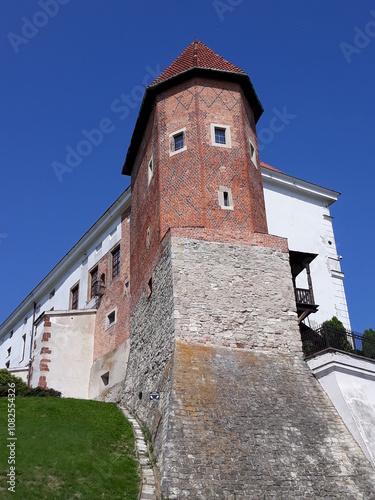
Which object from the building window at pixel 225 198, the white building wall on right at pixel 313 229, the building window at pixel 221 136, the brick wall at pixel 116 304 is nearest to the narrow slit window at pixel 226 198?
the building window at pixel 225 198

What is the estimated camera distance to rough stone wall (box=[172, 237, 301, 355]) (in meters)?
19.2

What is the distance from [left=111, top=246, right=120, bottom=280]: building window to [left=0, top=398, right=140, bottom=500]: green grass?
952 cm

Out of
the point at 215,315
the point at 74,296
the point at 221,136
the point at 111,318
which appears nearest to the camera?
the point at 215,315

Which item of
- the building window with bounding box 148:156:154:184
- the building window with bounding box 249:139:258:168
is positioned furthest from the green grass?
the building window with bounding box 249:139:258:168

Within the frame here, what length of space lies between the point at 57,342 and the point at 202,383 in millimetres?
12559

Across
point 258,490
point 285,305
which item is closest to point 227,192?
point 285,305

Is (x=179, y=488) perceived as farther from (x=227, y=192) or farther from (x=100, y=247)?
(x=100, y=247)

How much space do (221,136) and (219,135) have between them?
9cm

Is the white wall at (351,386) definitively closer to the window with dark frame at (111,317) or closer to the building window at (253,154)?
the building window at (253,154)

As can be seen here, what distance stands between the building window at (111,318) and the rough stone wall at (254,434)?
9.62 metres

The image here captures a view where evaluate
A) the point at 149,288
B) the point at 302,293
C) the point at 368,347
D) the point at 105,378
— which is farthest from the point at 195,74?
the point at 105,378

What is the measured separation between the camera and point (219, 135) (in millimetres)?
23672

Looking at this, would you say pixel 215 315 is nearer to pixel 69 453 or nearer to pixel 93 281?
pixel 69 453

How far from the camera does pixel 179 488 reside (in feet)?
47.5
